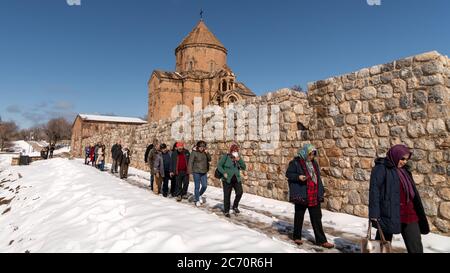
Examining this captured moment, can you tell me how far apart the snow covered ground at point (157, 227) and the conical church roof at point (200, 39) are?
120 feet

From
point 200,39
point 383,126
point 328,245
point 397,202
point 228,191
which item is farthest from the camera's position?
point 200,39

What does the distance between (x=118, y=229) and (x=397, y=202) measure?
4274 mm

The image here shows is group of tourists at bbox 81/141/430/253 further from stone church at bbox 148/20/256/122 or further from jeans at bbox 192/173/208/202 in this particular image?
stone church at bbox 148/20/256/122

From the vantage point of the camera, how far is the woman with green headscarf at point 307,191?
439 cm

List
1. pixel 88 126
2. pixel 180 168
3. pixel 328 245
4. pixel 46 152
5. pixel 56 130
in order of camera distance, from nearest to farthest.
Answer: pixel 328 245 < pixel 180 168 < pixel 46 152 < pixel 88 126 < pixel 56 130

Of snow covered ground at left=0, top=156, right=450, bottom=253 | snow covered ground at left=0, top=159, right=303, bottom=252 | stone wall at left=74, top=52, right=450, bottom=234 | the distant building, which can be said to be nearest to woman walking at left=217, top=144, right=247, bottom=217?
snow covered ground at left=0, top=156, right=450, bottom=253

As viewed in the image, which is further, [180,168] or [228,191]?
[180,168]

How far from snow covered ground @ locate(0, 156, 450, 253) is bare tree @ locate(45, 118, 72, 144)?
248ft

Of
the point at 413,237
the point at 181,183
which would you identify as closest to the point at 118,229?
the point at 181,183

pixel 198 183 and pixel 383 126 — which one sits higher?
pixel 383 126

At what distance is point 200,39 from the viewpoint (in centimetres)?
4231

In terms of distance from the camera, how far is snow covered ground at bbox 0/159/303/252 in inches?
159

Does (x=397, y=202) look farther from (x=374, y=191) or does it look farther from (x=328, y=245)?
(x=328, y=245)
